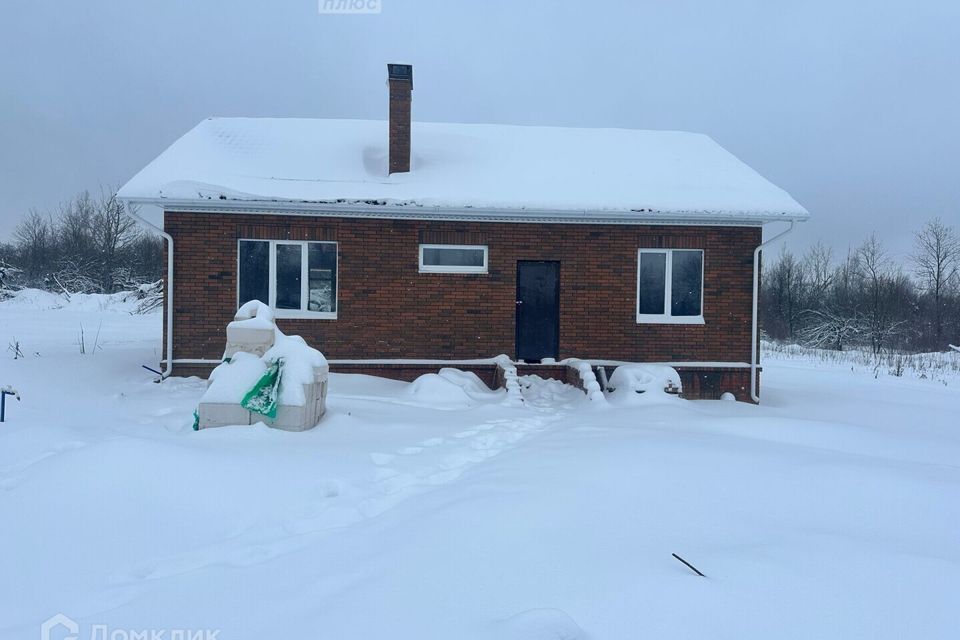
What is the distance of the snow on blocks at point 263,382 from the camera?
6.23 metres

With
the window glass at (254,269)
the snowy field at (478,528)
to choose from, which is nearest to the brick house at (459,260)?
the window glass at (254,269)

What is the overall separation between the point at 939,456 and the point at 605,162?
8.21 metres

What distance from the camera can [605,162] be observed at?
12.2 m

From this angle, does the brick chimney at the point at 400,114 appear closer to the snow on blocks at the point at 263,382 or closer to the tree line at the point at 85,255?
the snow on blocks at the point at 263,382

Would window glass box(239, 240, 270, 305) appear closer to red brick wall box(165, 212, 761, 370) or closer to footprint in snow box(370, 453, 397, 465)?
red brick wall box(165, 212, 761, 370)

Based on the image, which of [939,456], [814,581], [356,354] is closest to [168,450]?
[814,581]

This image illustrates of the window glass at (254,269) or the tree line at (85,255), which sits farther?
the tree line at (85,255)

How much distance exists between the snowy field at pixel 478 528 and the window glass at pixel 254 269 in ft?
11.7

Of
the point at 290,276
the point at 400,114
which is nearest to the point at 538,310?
the point at 290,276

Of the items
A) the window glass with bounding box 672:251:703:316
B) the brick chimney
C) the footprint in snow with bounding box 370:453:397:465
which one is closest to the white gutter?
the window glass with bounding box 672:251:703:316

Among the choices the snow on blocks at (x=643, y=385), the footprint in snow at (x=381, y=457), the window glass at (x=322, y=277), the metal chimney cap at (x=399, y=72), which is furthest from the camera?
the metal chimney cap at (x=399, y=72)

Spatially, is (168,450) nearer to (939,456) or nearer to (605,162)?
(939,456)

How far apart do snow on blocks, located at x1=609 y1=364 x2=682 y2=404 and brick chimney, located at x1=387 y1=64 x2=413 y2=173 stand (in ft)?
18.8

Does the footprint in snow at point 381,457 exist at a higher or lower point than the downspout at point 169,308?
lower
